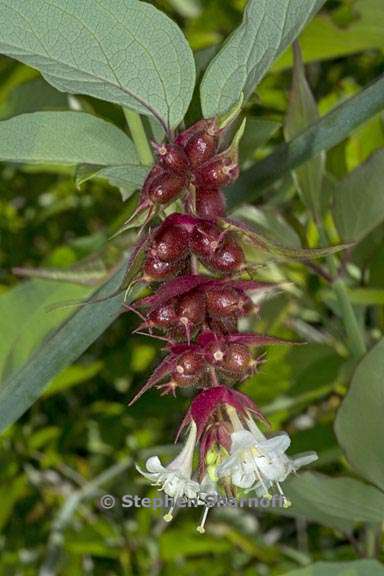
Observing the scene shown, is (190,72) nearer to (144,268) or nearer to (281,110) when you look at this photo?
(144,268)

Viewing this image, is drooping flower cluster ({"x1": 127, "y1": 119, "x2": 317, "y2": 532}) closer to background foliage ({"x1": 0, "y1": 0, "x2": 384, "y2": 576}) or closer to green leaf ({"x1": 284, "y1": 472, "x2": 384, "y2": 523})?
background foliage ({"x1": 0, "y1": 0, "x2": 384, "y2": 576})

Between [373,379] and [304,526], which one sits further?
[304,526]

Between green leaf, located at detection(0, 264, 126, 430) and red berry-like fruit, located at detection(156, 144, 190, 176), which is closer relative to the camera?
red berry-like fruit, located at detection(156, 144, 190, 176)

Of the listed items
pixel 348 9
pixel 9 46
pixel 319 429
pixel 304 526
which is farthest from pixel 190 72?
pixel 304 526

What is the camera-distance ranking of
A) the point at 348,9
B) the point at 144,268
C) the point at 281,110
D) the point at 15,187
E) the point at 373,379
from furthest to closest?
the point at 15,187 → the point at 281,110 → the point at 348,9 → the point at 373,379 → the point at 144,268

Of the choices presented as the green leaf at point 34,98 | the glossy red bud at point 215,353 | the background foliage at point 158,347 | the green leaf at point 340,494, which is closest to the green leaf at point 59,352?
the background foliage at point 158,347

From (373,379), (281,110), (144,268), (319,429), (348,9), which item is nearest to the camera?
(144,268)

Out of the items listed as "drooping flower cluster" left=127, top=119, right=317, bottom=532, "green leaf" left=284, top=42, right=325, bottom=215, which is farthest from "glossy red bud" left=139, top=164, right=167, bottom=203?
"green leaf" left=284, top=42, right=325, bottom=215
